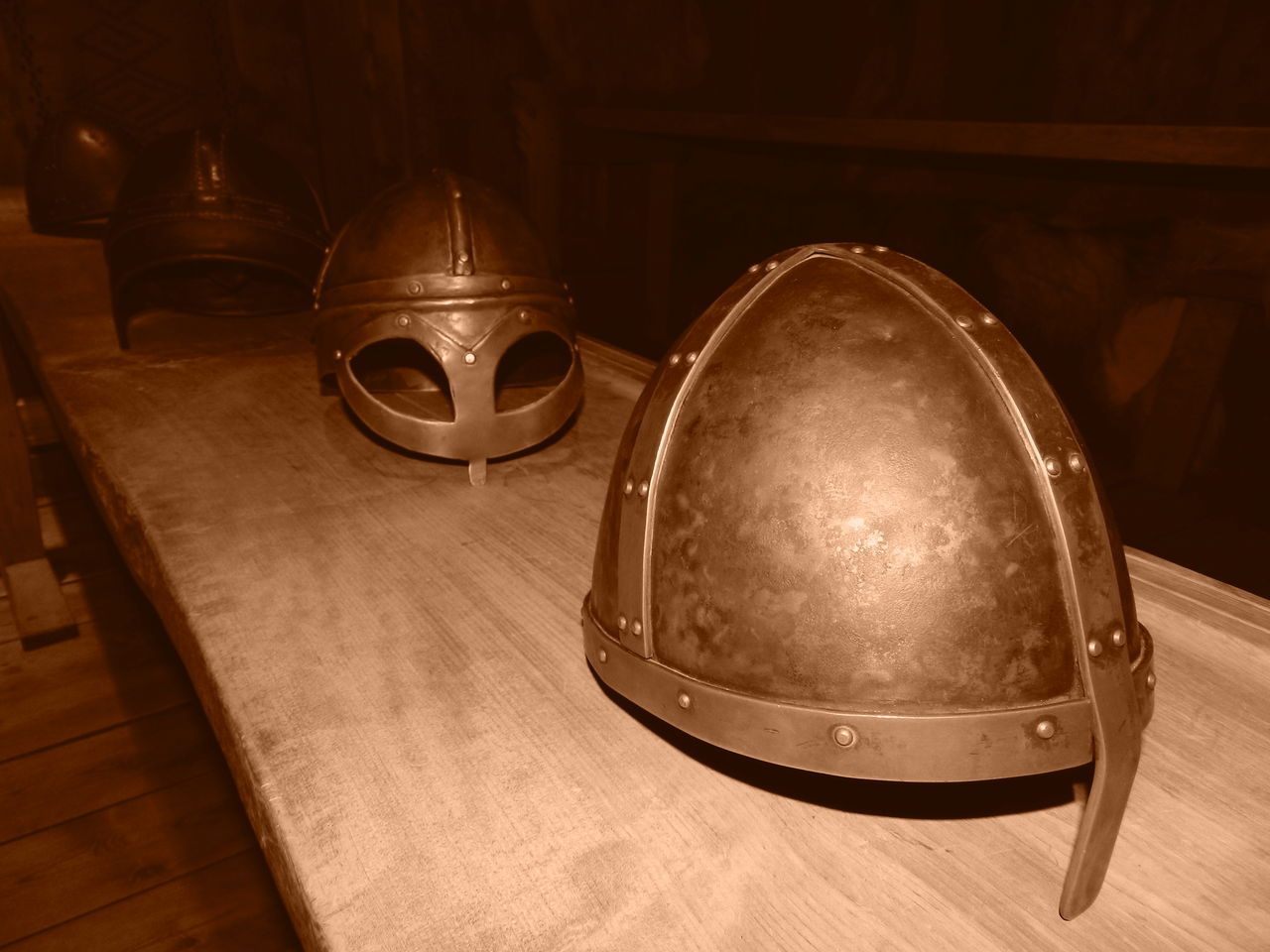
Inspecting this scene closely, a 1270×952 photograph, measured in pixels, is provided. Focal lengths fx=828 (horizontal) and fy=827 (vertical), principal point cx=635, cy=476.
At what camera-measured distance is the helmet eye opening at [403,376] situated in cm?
217

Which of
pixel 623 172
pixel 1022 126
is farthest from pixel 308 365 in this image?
pixel 623 172

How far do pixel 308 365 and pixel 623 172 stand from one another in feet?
9.36

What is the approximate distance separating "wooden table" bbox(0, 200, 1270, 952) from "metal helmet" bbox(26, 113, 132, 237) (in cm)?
302

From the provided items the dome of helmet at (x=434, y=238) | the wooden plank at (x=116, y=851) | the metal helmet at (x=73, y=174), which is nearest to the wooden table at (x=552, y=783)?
the dome of helmet at (x=434, y=238)

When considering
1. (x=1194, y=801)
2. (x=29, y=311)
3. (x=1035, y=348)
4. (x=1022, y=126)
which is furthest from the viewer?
(x=1035, y=348)

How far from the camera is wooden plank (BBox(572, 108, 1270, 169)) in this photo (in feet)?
6.90

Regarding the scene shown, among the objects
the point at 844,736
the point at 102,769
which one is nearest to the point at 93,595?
the point at 102,769

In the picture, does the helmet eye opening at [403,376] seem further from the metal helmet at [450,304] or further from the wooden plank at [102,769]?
the wooden plank at [102,769]

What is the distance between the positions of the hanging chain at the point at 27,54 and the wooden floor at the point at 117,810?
3.41 metres

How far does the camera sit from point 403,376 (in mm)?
2320

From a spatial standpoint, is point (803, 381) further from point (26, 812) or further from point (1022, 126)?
point (1022, 126)

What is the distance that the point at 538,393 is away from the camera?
224 cm

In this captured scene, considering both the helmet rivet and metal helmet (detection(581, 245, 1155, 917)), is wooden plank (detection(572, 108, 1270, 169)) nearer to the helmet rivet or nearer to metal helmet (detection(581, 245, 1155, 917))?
metal helmet (detection(581, 245, 1155, 917))

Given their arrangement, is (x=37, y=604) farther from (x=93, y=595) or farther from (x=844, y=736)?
(x=844, y=736)
